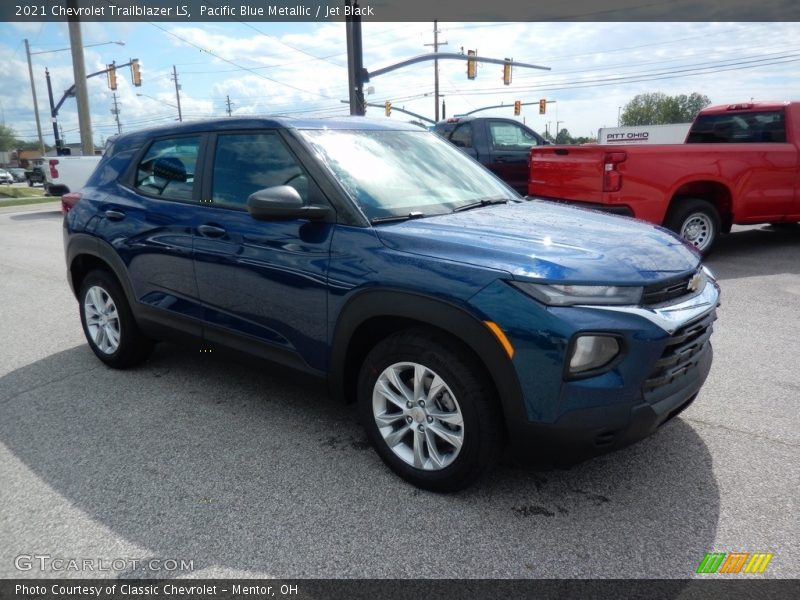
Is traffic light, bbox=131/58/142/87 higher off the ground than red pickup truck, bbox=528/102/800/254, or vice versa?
traffic light, bbox=131/58/142/87

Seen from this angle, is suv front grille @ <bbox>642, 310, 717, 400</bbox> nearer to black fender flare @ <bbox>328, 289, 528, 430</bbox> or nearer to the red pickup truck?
black fender flare @ <bbox>328, 289, 528, 430</bbox>

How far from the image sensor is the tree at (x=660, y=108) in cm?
10094

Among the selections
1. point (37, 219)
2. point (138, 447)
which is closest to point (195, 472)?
point (138, 447)

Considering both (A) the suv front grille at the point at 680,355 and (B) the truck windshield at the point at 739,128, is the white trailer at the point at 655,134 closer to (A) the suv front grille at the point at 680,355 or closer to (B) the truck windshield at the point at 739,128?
(B) the truck windshield at the point at 739,128

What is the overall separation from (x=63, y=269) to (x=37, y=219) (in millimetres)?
9445

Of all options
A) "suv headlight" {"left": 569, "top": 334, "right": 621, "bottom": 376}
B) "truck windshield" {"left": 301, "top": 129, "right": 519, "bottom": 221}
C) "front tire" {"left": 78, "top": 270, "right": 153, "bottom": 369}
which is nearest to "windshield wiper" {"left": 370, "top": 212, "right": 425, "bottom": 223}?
"truck windshield" {"left": 301, "top": 129, "right": 519, "bottom": 221}

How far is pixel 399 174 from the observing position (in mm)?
3387

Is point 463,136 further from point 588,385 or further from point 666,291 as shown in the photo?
point 588,385

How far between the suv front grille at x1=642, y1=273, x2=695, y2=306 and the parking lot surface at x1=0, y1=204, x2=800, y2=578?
3.05ft

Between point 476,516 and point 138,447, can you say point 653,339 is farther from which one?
point 138,447

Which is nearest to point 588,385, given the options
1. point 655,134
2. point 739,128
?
point 739,128

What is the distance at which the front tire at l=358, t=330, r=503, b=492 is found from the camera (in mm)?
2605

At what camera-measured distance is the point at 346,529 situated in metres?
2.63

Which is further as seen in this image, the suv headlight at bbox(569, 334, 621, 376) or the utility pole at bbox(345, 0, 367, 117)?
the utility pole at bbox(345, 0, 367, 117)
